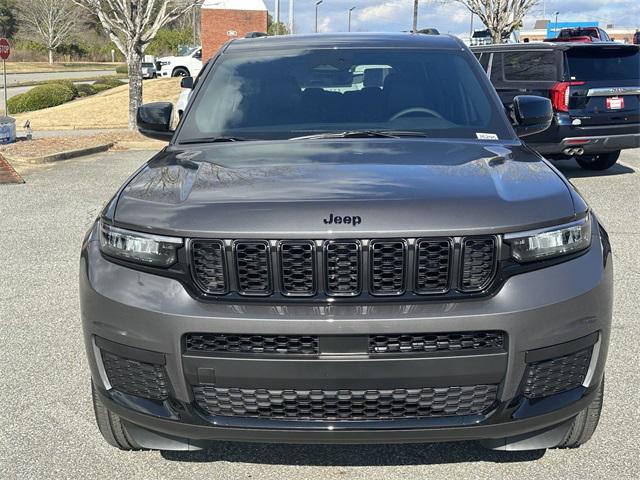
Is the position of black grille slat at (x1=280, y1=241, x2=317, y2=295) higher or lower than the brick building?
lower

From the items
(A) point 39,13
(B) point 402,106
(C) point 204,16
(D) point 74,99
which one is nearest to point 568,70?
(B) point 402,106

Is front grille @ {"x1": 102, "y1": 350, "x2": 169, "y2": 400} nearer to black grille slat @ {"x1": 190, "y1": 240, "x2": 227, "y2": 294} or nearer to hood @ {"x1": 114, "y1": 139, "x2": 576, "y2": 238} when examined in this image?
black grille slat @ {"x1": 190, "y1": 240, "x2": 227, "y2": 294}

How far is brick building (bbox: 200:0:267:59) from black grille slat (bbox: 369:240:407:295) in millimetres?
42608

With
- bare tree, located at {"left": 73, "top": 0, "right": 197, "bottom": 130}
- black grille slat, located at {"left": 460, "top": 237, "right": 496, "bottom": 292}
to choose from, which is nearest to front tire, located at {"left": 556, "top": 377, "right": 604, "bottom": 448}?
black grille slat, located at {"left": 460, "top": 237, "right": 496, "bottom": 292}

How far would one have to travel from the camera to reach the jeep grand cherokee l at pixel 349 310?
2584 millimetres

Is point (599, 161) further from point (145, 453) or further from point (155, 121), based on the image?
point (145, 453)

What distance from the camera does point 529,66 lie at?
38.2 feet

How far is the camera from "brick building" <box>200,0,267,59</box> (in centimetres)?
4412

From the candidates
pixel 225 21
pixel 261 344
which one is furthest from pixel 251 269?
pixel 225 21

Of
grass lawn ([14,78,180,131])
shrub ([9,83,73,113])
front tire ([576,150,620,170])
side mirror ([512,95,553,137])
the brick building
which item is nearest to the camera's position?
side mirror ([512,95,553,137])

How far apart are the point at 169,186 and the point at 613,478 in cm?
213

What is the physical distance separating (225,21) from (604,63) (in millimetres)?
36071

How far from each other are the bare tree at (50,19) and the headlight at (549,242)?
79.1 meters

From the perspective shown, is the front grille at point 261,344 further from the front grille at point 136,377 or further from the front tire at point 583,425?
the front tire at point 583,425
